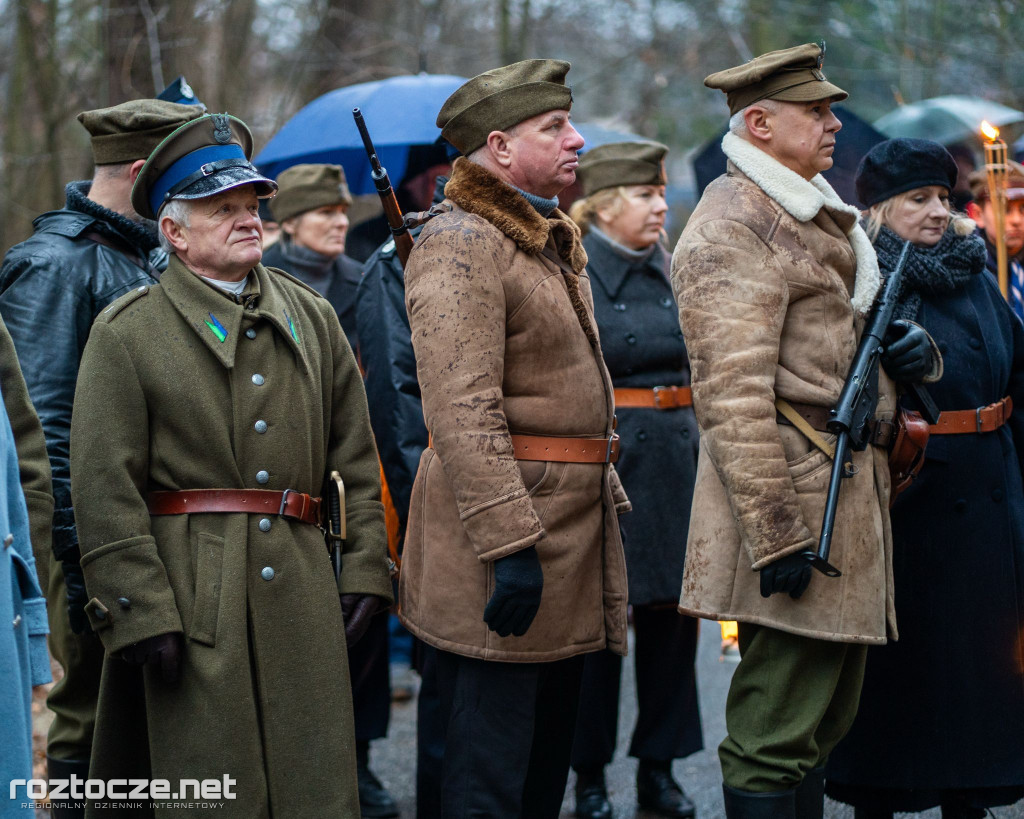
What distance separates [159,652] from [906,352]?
2.16 m

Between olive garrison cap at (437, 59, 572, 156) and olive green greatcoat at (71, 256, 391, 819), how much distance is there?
71cm

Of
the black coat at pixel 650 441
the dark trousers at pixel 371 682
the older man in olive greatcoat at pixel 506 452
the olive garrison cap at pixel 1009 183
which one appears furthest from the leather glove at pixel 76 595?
the olive garrison cap at pixel 1009 183

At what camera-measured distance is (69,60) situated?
11219 mm

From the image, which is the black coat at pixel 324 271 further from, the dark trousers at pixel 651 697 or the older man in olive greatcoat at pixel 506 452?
the older man in olive greatcoat at pixel 506 452

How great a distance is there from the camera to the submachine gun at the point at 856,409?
3.47 metres

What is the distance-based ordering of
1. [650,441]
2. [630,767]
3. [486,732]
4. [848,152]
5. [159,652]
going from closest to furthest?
[159,652]
[486,732]
[650,441]
[630,767]
[848,152]

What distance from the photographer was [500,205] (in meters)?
3.56

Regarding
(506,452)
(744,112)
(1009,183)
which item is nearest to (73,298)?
(506,452)

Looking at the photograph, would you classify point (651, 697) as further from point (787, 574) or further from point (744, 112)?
point (744, 112)

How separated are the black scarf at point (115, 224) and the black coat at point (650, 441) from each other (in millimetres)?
1742

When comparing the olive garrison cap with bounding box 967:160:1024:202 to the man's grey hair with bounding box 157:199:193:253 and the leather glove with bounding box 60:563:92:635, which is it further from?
the leather glove with bounding box 60:563:92:635

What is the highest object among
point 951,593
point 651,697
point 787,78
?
point 787,78

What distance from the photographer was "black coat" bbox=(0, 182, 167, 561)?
3756 millimetres

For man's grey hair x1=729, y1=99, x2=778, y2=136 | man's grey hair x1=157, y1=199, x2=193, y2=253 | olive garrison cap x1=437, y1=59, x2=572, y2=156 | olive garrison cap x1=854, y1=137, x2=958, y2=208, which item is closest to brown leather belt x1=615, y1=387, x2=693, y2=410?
olive garrison cap x1=854, y1=137, x2=958, y2=208
